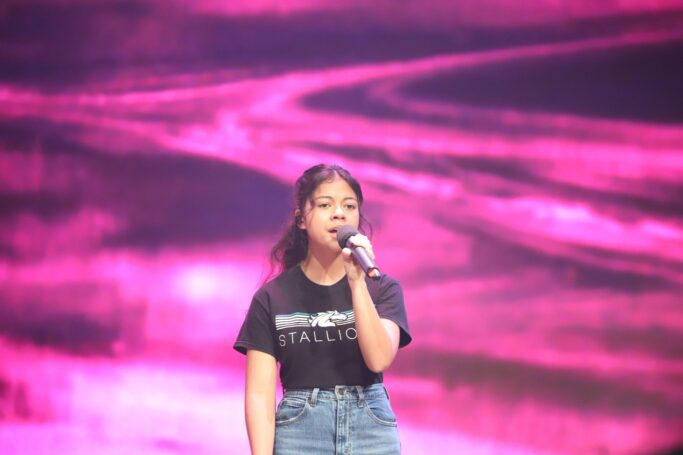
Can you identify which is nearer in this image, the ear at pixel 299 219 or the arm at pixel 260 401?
the arm at pixel 260 401

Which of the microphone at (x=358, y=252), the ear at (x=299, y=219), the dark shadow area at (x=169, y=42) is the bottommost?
the microphone at (x=358, y=252)

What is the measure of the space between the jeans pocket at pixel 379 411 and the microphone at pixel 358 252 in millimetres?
275

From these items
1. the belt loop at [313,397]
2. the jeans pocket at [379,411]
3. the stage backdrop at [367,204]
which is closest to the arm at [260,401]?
the belt loop at [313,397]

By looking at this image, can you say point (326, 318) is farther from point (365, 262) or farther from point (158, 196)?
point (158, 196)

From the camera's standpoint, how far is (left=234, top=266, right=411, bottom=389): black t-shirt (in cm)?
174

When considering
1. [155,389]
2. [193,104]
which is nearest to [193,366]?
[155,389]

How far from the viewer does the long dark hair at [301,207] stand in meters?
1.89

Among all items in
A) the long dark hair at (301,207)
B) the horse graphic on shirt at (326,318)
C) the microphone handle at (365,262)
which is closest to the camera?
the microphone handle at (365,262)

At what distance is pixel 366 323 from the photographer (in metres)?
1.66

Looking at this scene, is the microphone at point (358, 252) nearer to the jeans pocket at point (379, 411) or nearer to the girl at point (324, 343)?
the girl at point (324, 343)

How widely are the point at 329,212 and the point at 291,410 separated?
16.7 inches

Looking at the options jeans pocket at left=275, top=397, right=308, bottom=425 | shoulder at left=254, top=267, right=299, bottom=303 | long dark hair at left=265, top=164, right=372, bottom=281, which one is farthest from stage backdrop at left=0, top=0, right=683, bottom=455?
jeans pocket at left=275, top=397, right=308, bottom=425

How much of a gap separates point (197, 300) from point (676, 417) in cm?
165

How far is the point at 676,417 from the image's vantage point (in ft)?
9.49
